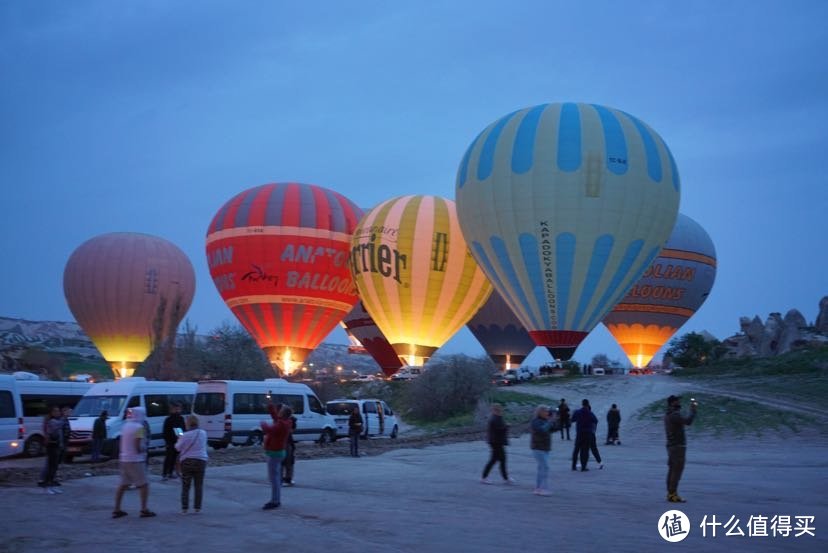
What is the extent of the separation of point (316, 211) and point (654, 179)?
21.9 meters

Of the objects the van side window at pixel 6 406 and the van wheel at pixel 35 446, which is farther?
the van wheel at pixel 35 446

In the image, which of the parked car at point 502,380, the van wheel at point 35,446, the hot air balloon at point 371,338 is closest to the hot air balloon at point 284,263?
the hot air balloon at point 371,338

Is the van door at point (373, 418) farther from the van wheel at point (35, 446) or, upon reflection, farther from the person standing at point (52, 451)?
the person standing at point (52, 451)

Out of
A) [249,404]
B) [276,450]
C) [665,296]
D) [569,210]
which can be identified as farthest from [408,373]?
[276,450]

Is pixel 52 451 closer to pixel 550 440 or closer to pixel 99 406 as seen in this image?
pixel 550 440

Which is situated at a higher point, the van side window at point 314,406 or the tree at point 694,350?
the tree at point 694,350

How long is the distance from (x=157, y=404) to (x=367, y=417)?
8562 millimetres

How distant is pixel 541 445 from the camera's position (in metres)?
14.7

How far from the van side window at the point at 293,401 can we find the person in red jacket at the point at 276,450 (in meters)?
13.0

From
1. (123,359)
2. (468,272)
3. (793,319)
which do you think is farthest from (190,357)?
(793,319)

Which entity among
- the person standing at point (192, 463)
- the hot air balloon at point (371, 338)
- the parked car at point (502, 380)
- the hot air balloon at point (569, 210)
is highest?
the hot air balloon at point (569, 210)

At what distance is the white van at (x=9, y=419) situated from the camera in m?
19.6

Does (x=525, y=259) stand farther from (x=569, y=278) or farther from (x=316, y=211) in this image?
(x=316, y=211)

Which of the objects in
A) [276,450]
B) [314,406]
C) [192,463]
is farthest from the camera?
[314,406]
